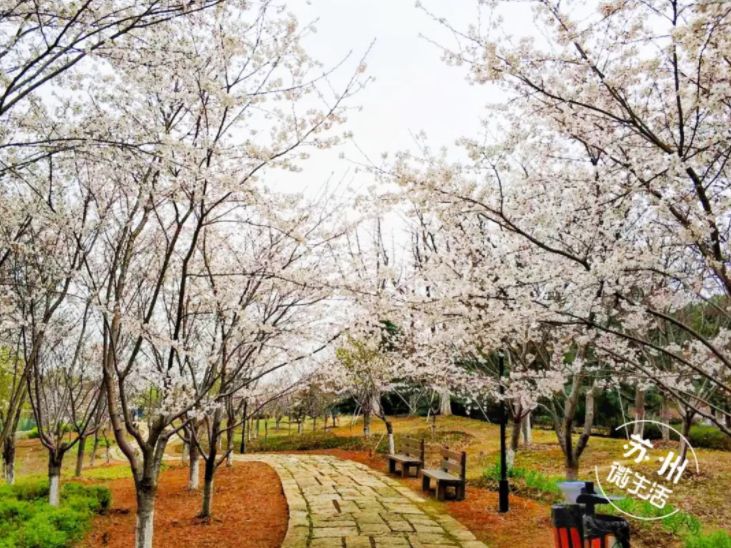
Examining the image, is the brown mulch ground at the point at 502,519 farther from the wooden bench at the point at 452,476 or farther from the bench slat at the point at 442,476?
the bench slat at the point at 442,476

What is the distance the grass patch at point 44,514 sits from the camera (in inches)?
256

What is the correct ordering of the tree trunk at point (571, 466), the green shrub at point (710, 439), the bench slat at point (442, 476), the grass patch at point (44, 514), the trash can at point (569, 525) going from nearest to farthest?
the trash can at point (569, 525)
the grass patch at point (44, 514)
the tree trunk at point (571, 466)
the bench slat at point (442, 476)
the green shrub at point (710, 439)

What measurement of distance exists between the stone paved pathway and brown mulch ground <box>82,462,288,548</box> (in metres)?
0.31

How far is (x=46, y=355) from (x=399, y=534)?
318 inches

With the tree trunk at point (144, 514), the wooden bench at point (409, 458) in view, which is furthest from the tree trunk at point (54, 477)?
the wooden bench at point (409, 458)

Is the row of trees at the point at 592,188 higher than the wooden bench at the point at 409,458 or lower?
higher

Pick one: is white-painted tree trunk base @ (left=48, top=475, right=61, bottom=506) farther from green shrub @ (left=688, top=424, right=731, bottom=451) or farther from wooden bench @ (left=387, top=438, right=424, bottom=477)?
green shrub @ (left=688, top=424, right=731, bottom=451)

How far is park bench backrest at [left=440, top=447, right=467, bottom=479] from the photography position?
9.03 m

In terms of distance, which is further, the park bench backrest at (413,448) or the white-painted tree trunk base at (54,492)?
the park bench backrest at (413,448)

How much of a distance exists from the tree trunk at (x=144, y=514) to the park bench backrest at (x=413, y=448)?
7186 mm

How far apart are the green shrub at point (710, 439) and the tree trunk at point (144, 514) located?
51.7 feet

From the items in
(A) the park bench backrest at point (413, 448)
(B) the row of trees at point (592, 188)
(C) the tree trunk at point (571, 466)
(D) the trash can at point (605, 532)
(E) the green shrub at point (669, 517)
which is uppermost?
(B) the row of trees at point (592, 188)

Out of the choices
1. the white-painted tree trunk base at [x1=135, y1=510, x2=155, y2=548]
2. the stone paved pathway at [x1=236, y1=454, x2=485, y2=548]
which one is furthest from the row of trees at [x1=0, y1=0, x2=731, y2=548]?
the stone paved pathway at [x1=236, y1=454, x2=485, y2=548]

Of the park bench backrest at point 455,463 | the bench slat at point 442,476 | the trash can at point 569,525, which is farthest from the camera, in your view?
the park bench backrest at point 455,463
